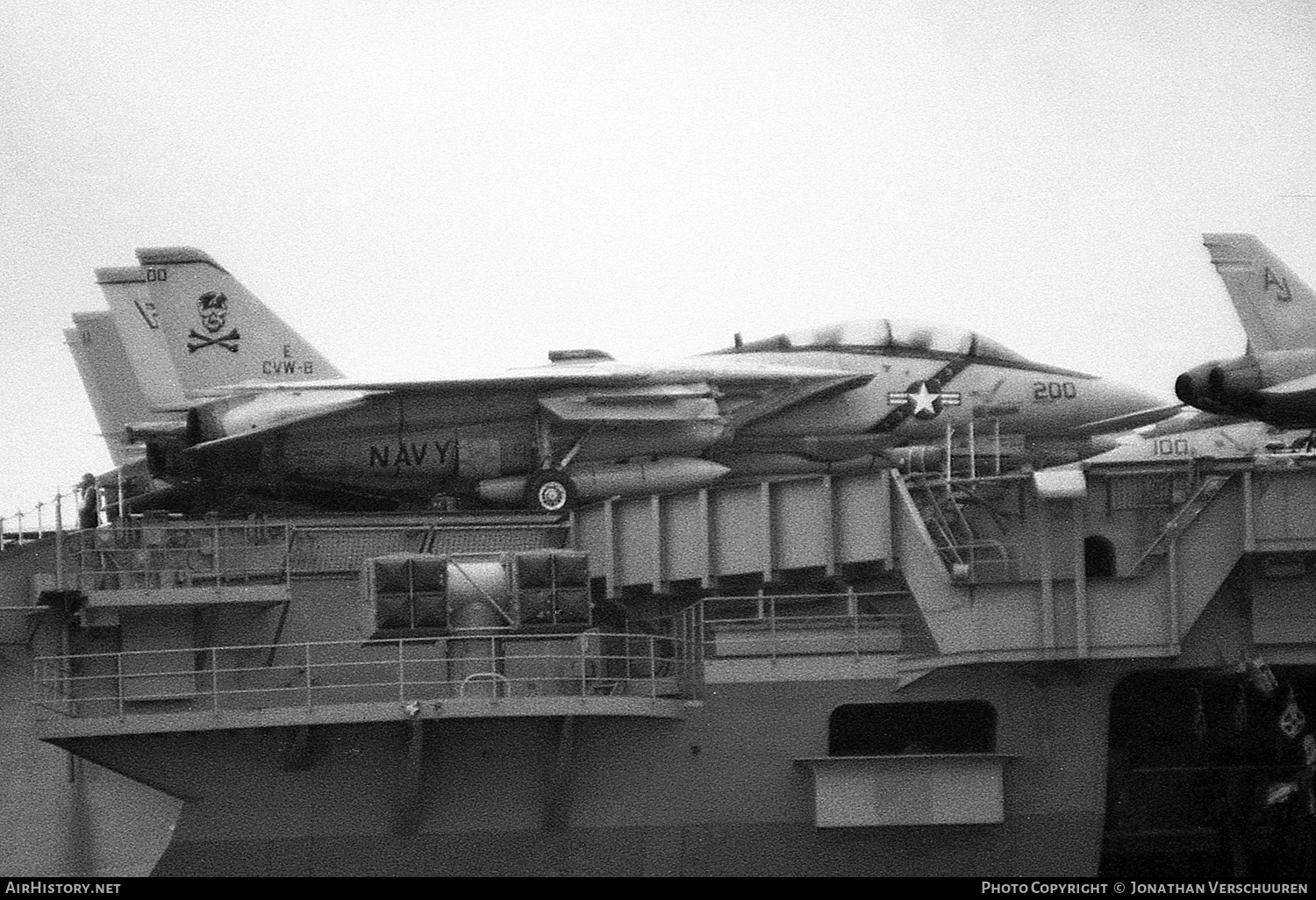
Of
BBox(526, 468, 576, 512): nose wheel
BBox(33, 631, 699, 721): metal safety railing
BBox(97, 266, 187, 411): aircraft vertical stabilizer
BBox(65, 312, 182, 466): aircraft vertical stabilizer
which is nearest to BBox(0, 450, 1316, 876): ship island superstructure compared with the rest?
BBox(33, 631, 699, 721): metal safety railing

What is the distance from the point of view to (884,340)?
37.4m

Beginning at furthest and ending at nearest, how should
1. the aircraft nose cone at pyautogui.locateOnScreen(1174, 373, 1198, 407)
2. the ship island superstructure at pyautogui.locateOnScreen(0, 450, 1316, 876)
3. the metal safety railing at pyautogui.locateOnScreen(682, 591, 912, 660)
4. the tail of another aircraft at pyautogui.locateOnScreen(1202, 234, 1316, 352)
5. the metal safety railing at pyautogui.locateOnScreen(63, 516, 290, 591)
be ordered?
the tail of another aircraft at pyautogui.locateOnScreen(1202, 234, 1316, 352), the aircraft nose cone at pyautogui.locateOnScreen(1174, 373, 1198, 407), the metal safety railing at pyautogui.locateOnScreen(63, 516, 290, 591), the metal safety railing at pyautogui.locateOnScreen(682, 591, 912, 660), the ship island superstructure at pyautogui.locateOnScreen(0, 450, 1316, 876)

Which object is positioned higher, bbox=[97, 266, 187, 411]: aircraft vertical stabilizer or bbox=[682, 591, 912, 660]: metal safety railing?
bbox=[97, 266, 187, 411]: aircraft vertical stabilizer

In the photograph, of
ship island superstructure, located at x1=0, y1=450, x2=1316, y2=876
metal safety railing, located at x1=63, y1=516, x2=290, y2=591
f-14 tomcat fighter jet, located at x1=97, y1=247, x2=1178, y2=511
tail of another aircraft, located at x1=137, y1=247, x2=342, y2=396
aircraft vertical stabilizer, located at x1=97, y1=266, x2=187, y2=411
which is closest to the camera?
ship island superstructure, located at x1=0, y1=450, x2=1316, y2=876

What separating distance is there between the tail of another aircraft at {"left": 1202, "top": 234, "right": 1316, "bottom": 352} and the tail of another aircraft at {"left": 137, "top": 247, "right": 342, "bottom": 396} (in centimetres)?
1861

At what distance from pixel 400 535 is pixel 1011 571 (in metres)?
7.86

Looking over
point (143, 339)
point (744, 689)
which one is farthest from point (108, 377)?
point (744, 689)

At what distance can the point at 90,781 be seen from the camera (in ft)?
87.4

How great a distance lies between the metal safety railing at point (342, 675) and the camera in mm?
26234

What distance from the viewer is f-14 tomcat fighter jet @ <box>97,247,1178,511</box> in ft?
115

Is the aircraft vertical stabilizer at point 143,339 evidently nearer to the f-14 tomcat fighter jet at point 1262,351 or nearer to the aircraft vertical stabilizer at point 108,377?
the aircraft vertical stabilizer at point 108,377

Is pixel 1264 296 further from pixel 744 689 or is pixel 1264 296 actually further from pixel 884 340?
pixel 744 689

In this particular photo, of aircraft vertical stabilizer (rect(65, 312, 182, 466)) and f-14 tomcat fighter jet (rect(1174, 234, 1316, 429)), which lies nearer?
f-14 tomcat fighter jet (rect(1174, 234, 1316, 429))

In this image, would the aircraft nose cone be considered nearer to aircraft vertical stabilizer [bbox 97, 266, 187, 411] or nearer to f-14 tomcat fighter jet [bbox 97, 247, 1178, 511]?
f-14 tomcat fighter jet [bbox 97, 247, 1178, 511]
